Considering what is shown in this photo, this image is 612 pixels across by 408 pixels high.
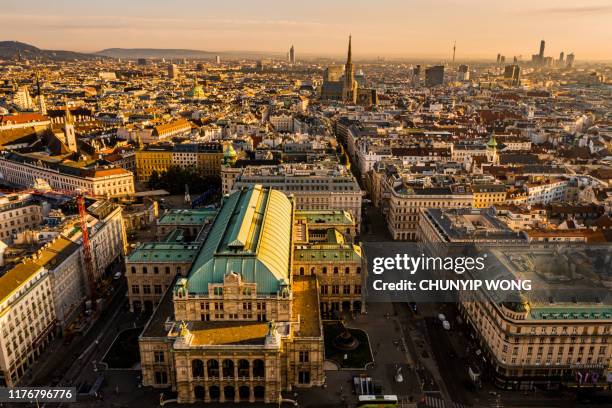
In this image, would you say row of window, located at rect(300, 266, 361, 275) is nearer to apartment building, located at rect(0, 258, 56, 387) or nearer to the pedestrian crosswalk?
the pedestrian crosswalk

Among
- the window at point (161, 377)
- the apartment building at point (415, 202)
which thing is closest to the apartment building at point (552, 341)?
the window at point (161, 377)

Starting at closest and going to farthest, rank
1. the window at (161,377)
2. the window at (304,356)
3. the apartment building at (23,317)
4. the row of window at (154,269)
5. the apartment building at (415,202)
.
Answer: the apartment building at (23,317) → the window at (304,356) → the window at (161,377) → the row of window at (154,269) → the apartment building at (415,202)

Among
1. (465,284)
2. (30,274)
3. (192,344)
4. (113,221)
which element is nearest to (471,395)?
(465,284)

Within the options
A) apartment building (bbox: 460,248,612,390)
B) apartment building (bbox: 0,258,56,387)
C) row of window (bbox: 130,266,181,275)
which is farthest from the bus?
apartment building (bbox: 0,258,56,387)

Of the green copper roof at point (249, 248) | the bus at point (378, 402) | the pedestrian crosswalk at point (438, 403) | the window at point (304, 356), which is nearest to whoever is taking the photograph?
the bus at point (378, 402)

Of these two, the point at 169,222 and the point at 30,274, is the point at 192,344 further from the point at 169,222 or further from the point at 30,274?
the point at 169,222

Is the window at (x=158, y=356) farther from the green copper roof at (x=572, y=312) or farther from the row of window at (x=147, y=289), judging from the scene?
the green copper roof at (x=572, y=312)
